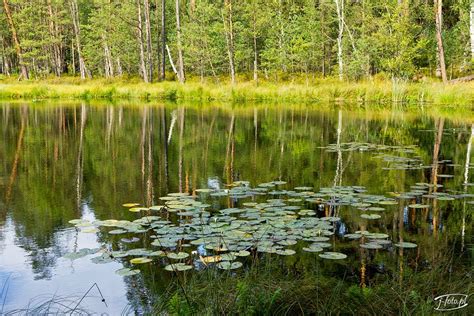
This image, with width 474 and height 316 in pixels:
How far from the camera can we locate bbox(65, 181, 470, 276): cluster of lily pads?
19.2 feet

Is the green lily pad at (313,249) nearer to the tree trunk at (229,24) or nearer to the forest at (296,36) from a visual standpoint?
the forest at (296,36)

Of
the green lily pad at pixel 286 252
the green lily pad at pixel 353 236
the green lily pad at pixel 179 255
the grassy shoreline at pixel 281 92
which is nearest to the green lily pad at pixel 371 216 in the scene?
the green lily pad at pixel 353 236

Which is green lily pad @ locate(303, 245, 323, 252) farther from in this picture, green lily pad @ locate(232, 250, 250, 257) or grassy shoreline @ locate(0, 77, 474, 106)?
grassy shoreline @ locate(0, 77, 474, 106)

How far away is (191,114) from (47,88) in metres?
18.2

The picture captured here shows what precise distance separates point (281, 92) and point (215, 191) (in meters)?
25.4

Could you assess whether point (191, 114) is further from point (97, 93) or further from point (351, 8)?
point (351, 8)

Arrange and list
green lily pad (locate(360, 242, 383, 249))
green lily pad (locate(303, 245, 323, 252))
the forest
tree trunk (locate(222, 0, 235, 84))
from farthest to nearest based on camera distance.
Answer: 1. tree trunk (locate(222, 0, 235, 84))
2. the forest
3. green lily pad (locate(360, 242, 383, 249))
4. green lily pad (locate(303, 245, 323, 252))

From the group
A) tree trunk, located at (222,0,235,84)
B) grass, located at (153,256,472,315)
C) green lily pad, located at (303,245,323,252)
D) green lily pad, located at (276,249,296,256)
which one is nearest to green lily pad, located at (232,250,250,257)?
green lily pad, located at (276,249,296,256)

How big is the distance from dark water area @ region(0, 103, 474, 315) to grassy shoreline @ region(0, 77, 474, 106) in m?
10.6

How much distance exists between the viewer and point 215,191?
920 centimetres

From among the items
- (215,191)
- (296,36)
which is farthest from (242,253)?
(296,36)

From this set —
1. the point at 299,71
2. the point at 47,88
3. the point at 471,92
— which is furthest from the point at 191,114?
the point at 299,71

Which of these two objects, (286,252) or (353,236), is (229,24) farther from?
(286,252)

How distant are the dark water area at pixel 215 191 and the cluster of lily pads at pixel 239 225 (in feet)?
0.15
